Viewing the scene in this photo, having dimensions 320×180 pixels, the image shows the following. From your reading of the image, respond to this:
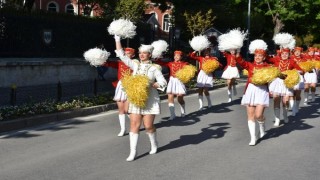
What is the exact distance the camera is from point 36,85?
58.7 feet

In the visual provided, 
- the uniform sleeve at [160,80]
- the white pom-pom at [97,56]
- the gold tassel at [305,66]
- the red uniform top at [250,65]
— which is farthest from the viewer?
the gold tassel at [305,66]

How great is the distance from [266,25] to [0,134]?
5268 cm

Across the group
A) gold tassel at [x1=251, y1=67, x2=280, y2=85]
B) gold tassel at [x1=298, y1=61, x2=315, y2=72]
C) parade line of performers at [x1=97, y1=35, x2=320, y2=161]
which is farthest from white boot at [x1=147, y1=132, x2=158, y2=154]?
gold tassel at [x1=298, y1=61, x2=315, y2=72]

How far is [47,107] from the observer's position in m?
11.9

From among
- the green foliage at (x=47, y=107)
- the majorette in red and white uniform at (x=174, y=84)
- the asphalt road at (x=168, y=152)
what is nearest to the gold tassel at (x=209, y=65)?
the majorette in red and white uniform at (x=174, y=84)

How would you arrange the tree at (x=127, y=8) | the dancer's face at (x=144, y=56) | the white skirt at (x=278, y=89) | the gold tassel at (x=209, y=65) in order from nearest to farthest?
the dancer's face at (x=144, y=56)
the white skirt at (x=278, y=89)
the gold tassel at (x=209, y=65)
the tree at (x=127, y=8)

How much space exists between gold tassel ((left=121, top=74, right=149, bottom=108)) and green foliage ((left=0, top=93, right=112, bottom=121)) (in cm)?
409

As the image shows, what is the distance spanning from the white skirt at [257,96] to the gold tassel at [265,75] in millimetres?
244

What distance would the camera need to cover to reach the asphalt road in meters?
6.89

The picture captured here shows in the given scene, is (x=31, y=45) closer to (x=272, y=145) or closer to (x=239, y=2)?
(x=272, y=145)

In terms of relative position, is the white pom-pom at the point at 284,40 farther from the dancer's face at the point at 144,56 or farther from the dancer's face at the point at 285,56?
the dancer's face at the point at 144,56

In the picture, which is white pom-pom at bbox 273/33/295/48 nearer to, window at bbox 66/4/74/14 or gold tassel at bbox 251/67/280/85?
gold tassel at bbox 251/67/280/85

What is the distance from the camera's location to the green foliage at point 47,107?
10.9m

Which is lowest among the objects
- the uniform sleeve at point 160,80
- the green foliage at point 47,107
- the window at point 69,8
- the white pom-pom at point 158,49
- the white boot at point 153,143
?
the white boot at point 153,143
